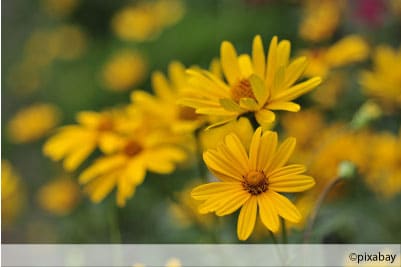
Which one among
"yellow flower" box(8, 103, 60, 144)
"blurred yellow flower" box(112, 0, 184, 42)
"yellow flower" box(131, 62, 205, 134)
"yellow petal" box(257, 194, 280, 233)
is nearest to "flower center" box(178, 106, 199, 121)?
"yellow flower" box(131, 62, 205, 134)

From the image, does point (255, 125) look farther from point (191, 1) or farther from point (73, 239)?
point (191, 1)

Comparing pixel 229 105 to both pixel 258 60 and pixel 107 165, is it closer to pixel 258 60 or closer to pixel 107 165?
pixel 258 60

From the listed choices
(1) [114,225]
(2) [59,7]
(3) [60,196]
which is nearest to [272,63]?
(1) [114,225]

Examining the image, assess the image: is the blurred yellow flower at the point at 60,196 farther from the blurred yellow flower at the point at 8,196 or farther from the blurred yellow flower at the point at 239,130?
the blurred yellow flower at the point at 239,130

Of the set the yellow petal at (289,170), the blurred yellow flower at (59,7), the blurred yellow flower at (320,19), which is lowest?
the yellow petal at (289,170)

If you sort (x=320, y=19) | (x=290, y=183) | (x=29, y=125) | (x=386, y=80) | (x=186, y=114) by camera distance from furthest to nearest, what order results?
(x=29, y=125)
(x=320, y=19)
(x=386, y=80)
(x=186, y=114)
(x=290, y=183)

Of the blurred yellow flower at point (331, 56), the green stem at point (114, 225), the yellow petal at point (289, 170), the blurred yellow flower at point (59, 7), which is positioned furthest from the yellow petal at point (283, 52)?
the blurred yellow flower at point (59, 7)
